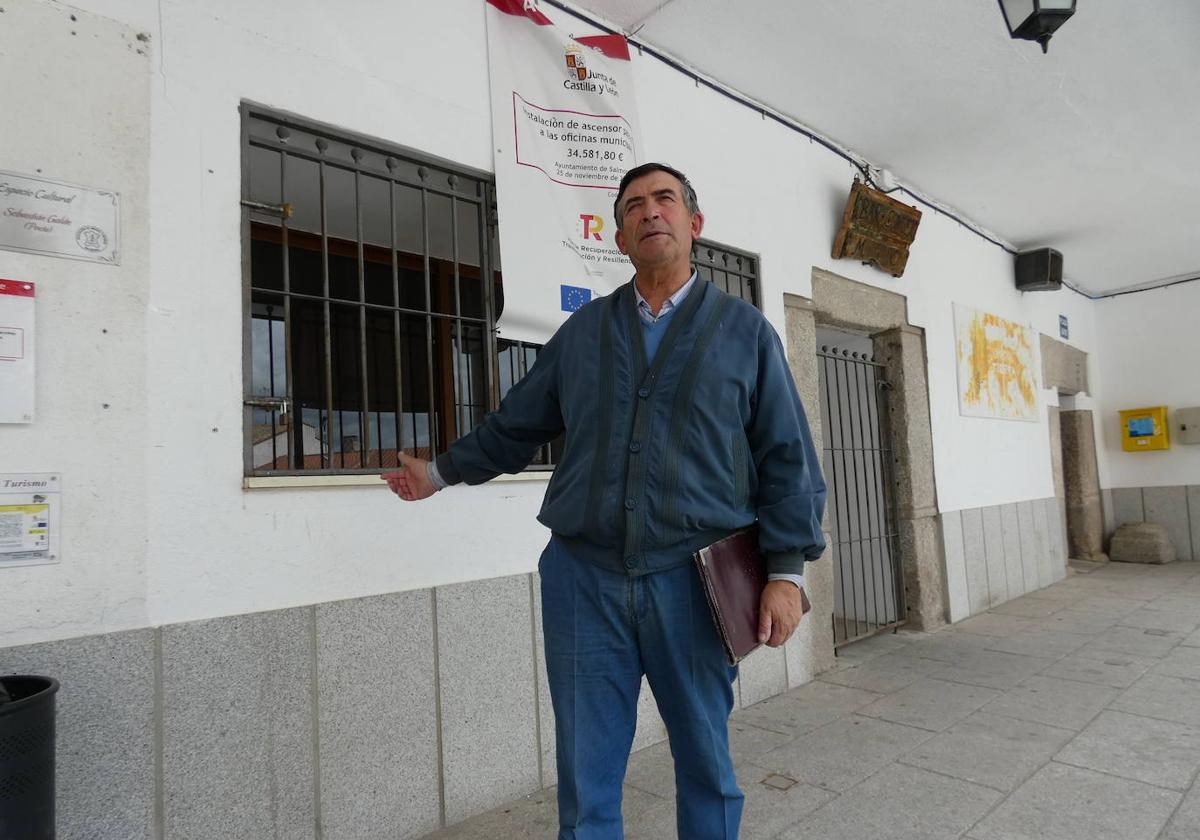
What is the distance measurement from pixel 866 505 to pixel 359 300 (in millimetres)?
4459

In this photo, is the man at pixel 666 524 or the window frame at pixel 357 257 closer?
the man at pixel 666 524

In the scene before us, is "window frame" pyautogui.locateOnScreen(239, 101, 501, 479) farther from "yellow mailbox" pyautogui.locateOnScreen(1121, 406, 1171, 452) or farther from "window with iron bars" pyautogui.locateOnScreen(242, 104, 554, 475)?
"yellow mailbox" pyautogui.locateOnScreen(1121, 406, 1171, 452)

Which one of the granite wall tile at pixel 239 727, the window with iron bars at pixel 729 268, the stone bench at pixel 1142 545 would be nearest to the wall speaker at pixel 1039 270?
the stone bench at pixel 1142 545

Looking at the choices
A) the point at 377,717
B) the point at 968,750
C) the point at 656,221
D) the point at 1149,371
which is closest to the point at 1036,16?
the point at 656,221

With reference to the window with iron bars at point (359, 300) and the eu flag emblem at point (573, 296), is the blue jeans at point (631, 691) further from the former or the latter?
the eu flag emblem at point (573, 296)

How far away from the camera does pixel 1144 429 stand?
9758mm

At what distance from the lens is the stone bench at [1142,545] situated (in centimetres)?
918

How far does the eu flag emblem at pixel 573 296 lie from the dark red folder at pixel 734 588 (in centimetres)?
188

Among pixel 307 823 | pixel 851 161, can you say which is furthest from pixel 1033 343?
pixel 307 823

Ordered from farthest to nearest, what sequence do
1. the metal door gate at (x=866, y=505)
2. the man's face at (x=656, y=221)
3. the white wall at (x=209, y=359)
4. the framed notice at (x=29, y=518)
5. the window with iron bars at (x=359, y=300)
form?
1. the metal door gate at (x=866, y=505)
2. the window with iron bars at (x=359, y=300)
3. the white wall at (x=209, y=359)
4. the framed notice at (x=29, y=518)
5. the man's face at (x=656, y=221)

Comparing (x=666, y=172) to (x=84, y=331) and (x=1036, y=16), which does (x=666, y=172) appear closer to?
(x=84, y=331)

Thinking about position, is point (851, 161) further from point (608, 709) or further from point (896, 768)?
point (608, 709)

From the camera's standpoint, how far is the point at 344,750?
2498mm

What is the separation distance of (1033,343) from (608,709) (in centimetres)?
823
